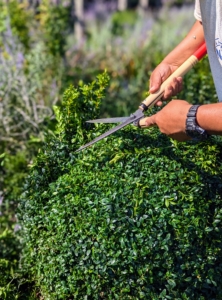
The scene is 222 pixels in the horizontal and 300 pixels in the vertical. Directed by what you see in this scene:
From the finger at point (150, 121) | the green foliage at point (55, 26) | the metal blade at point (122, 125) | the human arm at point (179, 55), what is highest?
the human arm at point (179, 55)

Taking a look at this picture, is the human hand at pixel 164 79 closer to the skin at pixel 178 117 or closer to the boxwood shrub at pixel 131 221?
the skin at pixel 178 117

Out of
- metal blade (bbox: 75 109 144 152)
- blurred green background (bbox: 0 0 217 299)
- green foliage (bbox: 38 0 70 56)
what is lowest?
blurred green background (bbox: 0 0 217 299)

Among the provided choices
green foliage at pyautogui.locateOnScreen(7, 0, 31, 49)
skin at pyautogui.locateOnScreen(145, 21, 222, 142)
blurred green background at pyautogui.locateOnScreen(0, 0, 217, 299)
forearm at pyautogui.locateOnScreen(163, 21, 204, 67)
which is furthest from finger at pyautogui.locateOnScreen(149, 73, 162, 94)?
green foliage at pyautogui.locateOnScreen(7, 0, 31, 49)

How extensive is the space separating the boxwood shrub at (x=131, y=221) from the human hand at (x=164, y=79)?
0.68ft

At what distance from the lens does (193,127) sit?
2.03 m

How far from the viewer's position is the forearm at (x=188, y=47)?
2559 mm

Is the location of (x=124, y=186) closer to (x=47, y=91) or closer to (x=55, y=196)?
(x=55, y=196)

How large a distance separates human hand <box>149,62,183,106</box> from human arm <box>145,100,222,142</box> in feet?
0.78

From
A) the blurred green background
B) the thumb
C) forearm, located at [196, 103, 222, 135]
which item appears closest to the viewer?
forearm, located at [196, 103, 222, 135]

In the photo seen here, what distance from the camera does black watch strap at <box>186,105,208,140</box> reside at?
2.03 meters

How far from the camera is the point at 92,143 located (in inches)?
90.3

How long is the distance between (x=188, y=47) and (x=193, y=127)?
700 millimetres

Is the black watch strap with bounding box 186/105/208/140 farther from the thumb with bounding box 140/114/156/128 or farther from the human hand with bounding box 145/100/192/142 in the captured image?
the thumb with bounding box 140/114/156/128

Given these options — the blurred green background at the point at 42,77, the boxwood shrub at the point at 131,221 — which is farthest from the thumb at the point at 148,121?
→ the blurred green background at the point at 42,77
